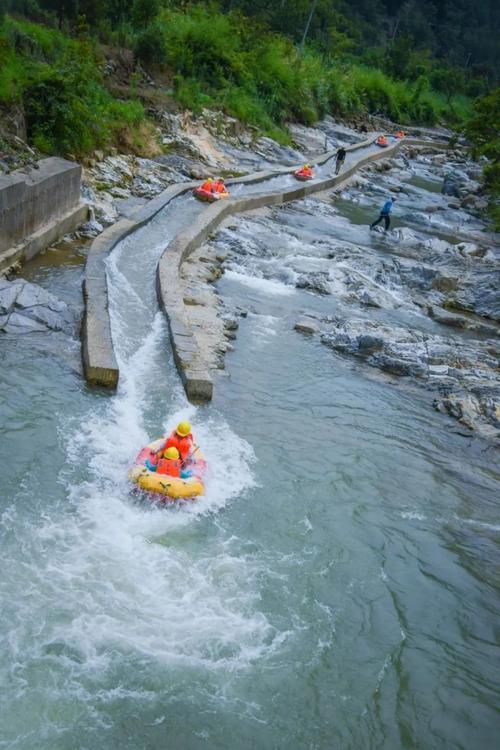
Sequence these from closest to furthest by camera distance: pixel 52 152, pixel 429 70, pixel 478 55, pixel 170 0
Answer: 1. pixel 52 152
2. pixel 170 0
3. pixel 429 70
4. pixel 478 55

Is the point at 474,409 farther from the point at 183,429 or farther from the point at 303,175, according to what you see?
the point at 303,175

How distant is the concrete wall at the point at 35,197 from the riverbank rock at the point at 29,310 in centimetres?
137

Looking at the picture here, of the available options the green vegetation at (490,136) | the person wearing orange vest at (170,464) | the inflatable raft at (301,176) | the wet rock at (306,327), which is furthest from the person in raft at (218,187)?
the person wearing orange vest at (170,464)

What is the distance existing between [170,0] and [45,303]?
27.6 meters

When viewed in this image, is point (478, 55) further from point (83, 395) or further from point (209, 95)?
point (83, 395)

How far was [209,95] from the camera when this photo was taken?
30.5m

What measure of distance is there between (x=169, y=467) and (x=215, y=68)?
27.5m

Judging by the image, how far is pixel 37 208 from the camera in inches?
565

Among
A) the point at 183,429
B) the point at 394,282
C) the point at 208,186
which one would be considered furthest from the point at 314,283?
the point at 183,429

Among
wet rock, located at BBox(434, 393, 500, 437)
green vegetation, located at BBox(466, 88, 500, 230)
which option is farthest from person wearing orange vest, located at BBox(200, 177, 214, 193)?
wet rock, located at BBox(434, 393, 500, 437)

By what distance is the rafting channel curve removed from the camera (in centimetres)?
1113

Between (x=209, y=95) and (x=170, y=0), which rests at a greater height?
(x=170, y=0)

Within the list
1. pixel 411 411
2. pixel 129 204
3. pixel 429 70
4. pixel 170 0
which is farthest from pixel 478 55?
pixel 411 411

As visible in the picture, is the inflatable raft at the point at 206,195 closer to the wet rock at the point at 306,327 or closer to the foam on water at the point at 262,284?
the foam on water at the point at 262,284
